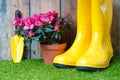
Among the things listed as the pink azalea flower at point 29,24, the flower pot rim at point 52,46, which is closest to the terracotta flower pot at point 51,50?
the flower pot rim at point 52,46

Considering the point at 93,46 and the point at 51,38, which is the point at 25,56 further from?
the point at 93,46

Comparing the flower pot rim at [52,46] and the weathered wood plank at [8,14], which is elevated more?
the weathered wood plank at [8,14]

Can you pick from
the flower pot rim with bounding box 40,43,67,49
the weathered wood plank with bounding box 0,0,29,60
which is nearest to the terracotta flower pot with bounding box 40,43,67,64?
the flower pot rim with bounding box 40,43,67,49

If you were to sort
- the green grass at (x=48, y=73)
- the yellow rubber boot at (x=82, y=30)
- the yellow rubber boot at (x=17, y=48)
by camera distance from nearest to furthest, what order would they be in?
the green grass at (x=48, y=73) < the yellow rubber boot at (x=82, y=30) < the yellow rubber boot at (x=17, y=48)

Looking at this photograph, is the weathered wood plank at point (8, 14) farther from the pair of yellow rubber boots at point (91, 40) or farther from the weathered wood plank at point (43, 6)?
the pair of yellow rubber boots at point (91, 40)

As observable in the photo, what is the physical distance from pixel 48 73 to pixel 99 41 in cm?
28

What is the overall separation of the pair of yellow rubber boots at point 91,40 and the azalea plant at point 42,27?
0.10 m

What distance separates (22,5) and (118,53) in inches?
22.5

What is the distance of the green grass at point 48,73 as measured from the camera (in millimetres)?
1351

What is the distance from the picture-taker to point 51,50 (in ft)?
5.24

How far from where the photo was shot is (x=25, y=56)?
176 cm

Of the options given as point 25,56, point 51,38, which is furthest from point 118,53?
point 25,56

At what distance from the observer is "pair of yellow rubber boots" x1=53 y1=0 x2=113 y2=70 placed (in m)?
1.43

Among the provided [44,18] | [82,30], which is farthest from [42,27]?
[82,30]
